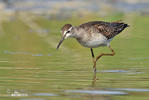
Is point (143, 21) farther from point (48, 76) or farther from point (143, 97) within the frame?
point (143, 97)

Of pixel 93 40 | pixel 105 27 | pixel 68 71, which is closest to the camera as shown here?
pixel 68 71

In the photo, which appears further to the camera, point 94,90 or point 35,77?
point 35,77

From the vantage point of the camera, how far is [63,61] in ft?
34.8

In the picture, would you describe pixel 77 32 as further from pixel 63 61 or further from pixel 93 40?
pixel 63 61

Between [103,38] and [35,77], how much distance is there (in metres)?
2.18

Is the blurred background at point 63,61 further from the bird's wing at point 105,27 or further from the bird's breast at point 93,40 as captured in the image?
the bird's wing at point 105,27

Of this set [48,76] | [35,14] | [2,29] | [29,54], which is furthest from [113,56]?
[35,14]

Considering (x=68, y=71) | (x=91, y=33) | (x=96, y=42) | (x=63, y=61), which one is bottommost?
(x=68, y=71)

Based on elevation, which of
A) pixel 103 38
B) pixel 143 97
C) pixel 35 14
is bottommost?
pixel 143 97

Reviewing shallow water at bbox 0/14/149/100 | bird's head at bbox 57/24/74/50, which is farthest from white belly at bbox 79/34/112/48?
bird's head at bbox 57/24/74/50

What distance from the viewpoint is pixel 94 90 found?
24.7 ft

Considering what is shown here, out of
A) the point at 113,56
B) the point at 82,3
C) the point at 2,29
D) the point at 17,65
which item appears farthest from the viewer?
the point at 82,3

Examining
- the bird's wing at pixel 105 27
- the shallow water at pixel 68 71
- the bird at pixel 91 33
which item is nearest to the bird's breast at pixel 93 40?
the bird at pixel 91 33

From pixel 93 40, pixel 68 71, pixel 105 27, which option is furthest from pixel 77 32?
pixel 105 27
